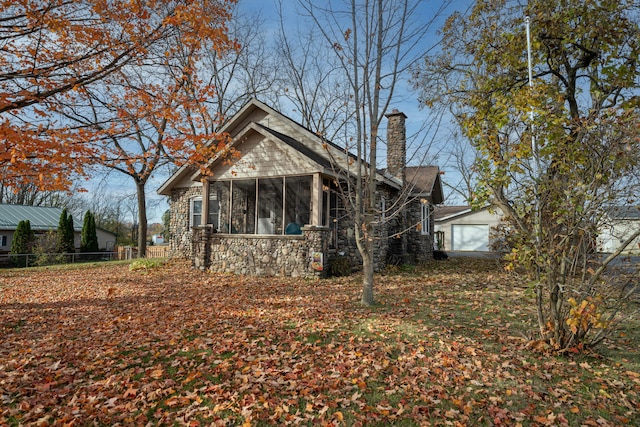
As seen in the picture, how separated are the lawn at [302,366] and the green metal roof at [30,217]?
81.3 ft

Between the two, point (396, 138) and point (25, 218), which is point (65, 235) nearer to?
point (25, 218)

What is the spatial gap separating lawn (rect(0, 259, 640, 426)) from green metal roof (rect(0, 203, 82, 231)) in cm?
2479

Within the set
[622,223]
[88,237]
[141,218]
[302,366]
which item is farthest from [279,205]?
[88,237]

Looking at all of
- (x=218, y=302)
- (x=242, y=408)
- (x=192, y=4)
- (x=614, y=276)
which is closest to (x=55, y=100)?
(x=192, y=4)

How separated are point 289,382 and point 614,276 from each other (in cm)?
441

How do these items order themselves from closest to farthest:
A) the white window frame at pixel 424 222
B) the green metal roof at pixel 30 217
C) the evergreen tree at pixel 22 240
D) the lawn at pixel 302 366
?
the lawn at pixel 302 366 < the white window frame at pixel 424 222 < the evergreen tree at pixel 22 240 < the green metal roof at pixel 30 217

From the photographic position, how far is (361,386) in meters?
4.21

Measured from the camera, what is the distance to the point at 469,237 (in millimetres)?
28250

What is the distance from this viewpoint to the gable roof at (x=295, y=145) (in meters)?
12.1

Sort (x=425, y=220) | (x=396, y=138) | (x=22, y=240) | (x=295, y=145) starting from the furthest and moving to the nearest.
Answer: (x=22, y=240), (x=425, y=220), (x=396, y=138), (x=295, y=145)

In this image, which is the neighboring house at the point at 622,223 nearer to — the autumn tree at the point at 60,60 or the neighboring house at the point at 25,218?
the autumn tree at the point at 60,60

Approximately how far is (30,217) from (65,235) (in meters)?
7.60

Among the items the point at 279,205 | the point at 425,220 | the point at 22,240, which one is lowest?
the point at 22,240

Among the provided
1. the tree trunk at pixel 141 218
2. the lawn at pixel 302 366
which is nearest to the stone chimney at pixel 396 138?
the lawn at pixel 302 366
